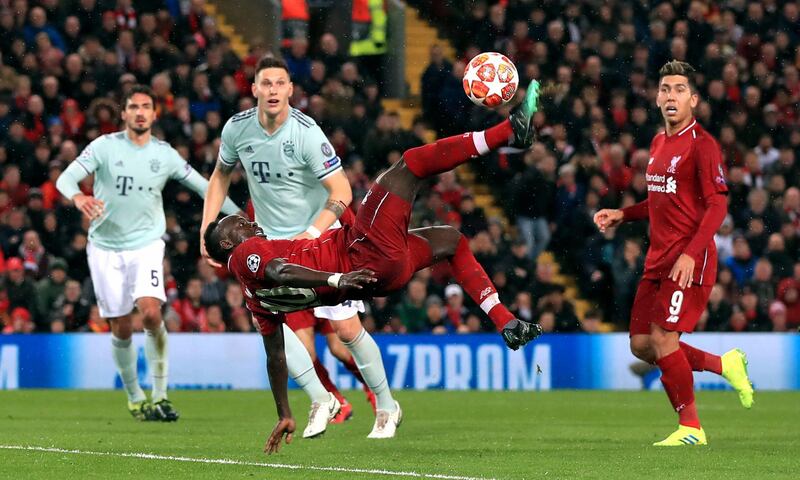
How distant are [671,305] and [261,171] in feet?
10.4

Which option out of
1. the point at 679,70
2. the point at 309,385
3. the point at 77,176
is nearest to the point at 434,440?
the point at 309,385

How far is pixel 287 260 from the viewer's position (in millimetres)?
9055

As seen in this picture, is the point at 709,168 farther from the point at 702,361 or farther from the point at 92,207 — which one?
the point at 92,207

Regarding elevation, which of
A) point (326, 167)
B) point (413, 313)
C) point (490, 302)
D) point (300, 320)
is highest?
point (326, 167)

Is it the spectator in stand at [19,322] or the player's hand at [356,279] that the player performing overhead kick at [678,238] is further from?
the spectator in stand at [19,322]

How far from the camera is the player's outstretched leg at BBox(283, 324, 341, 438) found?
34.4ft

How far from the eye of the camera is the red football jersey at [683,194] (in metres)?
10.1

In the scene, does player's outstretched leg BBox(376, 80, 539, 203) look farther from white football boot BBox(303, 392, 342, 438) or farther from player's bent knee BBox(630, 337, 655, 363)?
player's bent knee BBox(630, 337, 655, 363)

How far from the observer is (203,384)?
18.6 m

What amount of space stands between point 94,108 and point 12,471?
37.8 ft

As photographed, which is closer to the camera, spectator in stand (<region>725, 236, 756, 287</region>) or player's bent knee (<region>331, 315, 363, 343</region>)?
player's bent knee (<region>331, 315, 363, 343</region>)

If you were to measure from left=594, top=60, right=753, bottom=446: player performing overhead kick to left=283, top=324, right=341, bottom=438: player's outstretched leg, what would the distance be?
2.22 meters

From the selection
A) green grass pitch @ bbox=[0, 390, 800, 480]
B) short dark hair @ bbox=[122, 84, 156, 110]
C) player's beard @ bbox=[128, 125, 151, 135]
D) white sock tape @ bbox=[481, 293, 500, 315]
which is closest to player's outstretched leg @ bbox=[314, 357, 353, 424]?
green grass pitch @ bbox=[0, 390, 800, 480]

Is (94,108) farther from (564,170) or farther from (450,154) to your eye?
(450,154)
